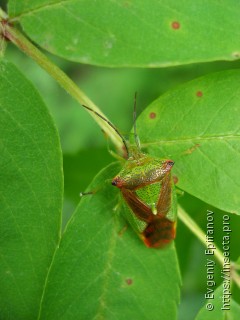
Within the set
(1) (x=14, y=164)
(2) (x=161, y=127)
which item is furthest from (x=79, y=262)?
(2) (x=161, y=127)

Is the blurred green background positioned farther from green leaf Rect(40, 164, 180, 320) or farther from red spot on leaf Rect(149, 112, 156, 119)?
red spot on leaf Rect(149, 112, 156, 119)

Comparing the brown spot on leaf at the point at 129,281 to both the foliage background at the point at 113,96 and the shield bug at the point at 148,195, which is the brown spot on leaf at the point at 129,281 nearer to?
the shield bug at the point at 148,195

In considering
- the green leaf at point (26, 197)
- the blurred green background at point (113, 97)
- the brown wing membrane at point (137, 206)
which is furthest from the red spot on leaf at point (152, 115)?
the blurred green background at point (113, 97)

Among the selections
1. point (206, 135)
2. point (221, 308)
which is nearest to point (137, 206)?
point (206, 135)

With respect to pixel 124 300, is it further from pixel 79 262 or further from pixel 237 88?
pixel 237 88

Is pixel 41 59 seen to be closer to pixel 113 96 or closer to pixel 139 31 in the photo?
pixel 139 31
